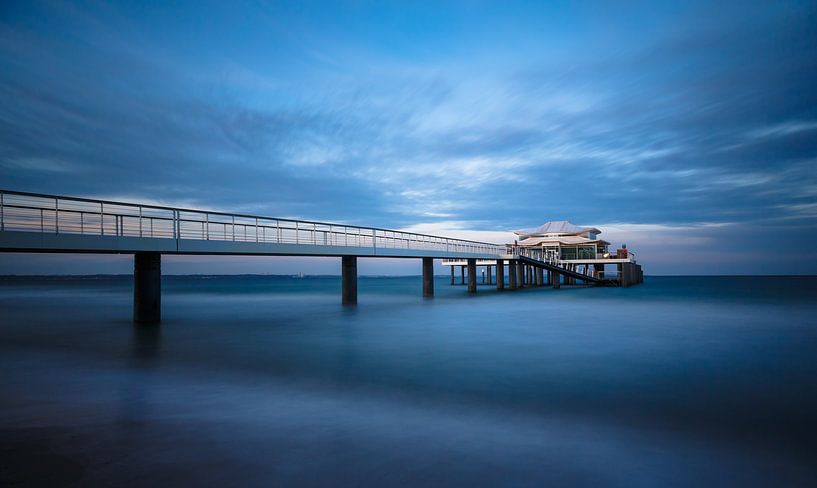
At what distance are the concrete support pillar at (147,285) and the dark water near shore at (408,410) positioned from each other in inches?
114

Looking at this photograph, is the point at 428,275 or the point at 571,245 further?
the point at 571,245

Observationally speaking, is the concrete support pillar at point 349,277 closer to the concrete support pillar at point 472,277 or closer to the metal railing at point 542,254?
the concrete support pillar at point 472,277

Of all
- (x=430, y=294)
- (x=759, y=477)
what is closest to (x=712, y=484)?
→ (x=759, y=477)

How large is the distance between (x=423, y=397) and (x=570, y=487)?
4.02 metres

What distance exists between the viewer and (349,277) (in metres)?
30.2

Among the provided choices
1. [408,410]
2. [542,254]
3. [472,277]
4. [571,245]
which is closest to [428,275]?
[472,277]

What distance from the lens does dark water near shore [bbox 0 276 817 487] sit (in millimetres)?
5215

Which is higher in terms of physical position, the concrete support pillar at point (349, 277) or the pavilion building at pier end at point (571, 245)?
the pavilion building at pier end at point (571, 245)

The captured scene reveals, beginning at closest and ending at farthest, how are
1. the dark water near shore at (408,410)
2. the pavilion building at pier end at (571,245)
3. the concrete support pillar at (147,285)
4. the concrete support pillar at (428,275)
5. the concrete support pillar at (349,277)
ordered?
the dark water near shore at (408,410) < the concrete support pillar at (147,285) < the concrete support pillar at (349,277) < the concrete support pillar at (428,275) < the pavilion building at pier end at (571,245)

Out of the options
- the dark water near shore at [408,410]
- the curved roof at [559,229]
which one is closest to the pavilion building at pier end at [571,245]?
the curved roof at [559,229]

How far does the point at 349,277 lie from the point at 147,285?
494 inches

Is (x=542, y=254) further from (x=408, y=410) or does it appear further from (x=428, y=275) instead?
(x=408, y=410)

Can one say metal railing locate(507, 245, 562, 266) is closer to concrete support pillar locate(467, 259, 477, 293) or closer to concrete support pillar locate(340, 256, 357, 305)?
concrete support pillar locate(467, 259, 477, 293)

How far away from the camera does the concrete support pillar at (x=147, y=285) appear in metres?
18.9
